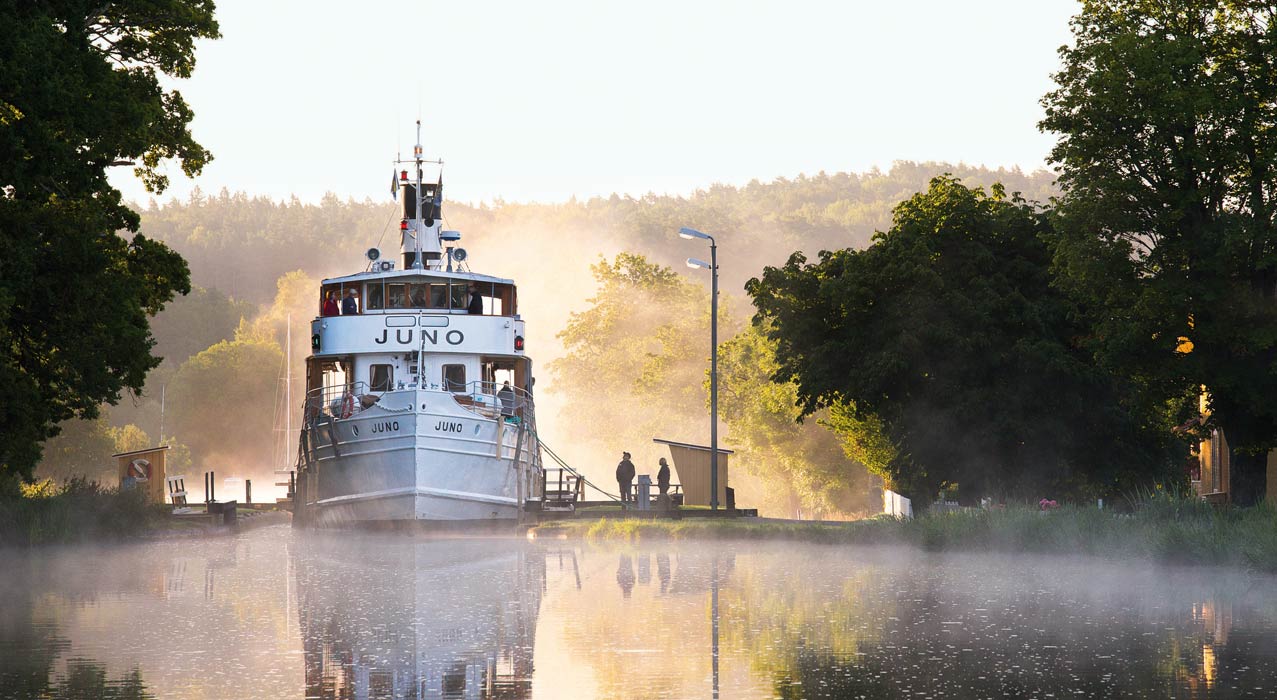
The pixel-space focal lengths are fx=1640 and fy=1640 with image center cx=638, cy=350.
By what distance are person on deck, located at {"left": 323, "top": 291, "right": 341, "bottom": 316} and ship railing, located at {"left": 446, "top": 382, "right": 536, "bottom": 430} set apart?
3.58 meters

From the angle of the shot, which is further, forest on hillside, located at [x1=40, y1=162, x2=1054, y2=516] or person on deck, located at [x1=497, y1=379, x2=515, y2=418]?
forest on hillside, located at [x1=40, y1=162, x2=1054, y2=516]

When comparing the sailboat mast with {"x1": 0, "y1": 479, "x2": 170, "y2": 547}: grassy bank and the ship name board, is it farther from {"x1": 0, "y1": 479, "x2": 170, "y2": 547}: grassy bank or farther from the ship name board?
{"x1": 0, "y1": 479, "x2": 170, "y2": 547}: grassy bank

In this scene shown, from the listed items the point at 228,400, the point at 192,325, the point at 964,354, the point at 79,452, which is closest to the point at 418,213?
the point at 964,354

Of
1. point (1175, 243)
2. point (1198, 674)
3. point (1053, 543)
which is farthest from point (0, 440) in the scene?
point (1175, 243)

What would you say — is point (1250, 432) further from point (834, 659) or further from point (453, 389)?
point (834, 659)

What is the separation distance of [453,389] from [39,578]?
19.7 meters

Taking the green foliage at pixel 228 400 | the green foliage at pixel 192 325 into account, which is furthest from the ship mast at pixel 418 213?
the green foliage at pixel 192 325

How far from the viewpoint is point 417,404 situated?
1428 inches

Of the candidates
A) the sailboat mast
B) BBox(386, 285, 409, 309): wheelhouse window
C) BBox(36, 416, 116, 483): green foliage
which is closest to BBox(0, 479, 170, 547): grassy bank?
BBox(386, 285, 409, 309): wheelhouse window

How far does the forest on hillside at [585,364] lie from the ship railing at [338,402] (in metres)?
22.0

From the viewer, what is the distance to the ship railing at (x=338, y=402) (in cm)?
3769

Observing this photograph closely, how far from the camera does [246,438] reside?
124 meters

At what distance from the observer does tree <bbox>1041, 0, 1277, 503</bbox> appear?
3170cm

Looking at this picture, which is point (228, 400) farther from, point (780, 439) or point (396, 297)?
point (396, 297)
